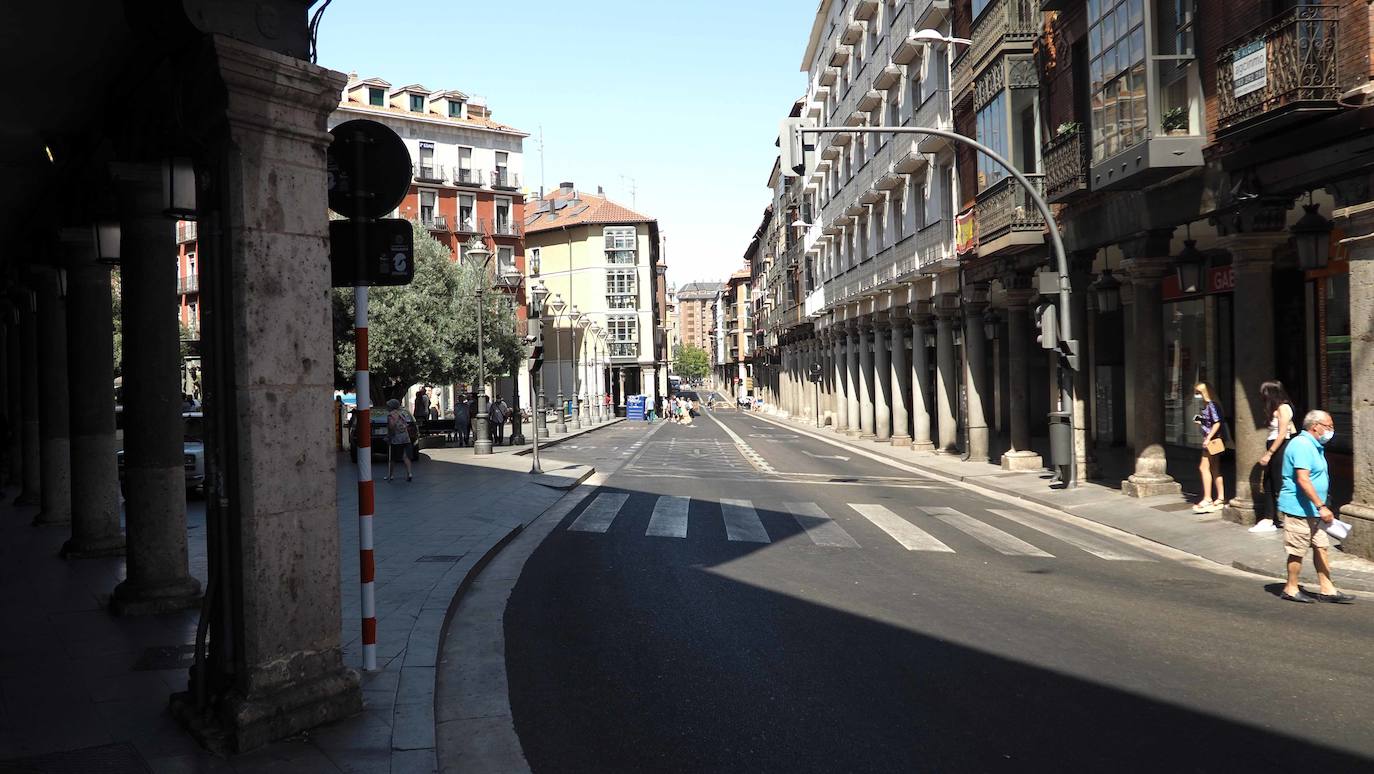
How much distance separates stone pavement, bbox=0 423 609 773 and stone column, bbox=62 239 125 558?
0.37 metres

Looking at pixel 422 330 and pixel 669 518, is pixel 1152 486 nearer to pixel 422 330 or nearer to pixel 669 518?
pixel 669 518

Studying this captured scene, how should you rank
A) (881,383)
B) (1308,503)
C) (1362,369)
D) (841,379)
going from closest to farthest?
1. (1308,503)
2. (1362,369)
3. (881,383)
4. (841,379)

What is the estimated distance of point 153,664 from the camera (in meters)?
6.26

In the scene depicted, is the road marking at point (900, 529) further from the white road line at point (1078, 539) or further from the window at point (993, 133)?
the window at point (993, 133)

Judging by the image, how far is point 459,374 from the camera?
41375 mm

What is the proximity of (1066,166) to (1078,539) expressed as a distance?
7268 mm

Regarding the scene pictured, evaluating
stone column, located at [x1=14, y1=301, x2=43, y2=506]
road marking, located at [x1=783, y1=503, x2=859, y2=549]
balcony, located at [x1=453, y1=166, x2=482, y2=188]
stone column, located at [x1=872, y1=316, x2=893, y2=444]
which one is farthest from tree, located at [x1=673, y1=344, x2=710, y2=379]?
road marking, located at [x1=783, y1=503, x2=859, y2=549]

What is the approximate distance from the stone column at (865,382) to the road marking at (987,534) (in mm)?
22960

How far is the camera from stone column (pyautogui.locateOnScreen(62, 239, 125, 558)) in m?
9.84

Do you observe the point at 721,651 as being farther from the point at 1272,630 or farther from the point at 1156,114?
the point at 1156,114


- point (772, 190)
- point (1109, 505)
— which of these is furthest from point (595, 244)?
point (1109, 505)

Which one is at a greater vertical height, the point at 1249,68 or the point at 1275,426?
the point at 1249,68

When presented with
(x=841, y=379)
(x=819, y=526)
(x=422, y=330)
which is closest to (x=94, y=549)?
(x=819, y=526)

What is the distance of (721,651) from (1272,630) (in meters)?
4.05
